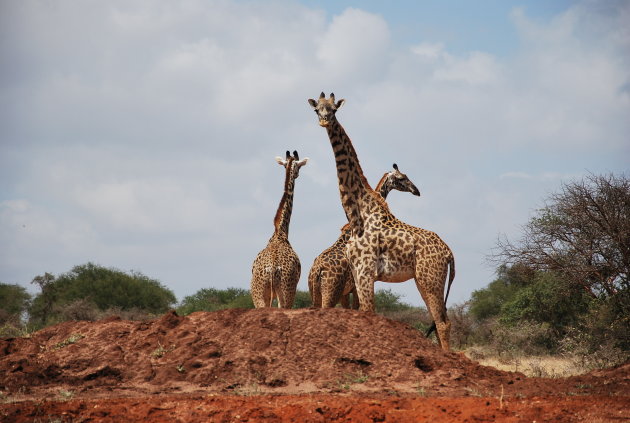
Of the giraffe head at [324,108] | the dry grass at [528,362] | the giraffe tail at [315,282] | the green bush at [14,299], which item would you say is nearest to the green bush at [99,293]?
the green bush at [14,299]

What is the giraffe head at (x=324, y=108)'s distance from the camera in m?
13.7

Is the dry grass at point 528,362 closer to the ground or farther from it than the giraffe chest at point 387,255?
closer to the ground

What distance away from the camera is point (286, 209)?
1655 centimetres

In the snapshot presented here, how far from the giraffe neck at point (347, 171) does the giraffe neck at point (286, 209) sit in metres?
2.57

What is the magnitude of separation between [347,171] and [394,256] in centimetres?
200

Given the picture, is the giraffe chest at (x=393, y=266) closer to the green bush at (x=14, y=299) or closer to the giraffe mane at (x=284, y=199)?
the giraffe mane at (x=284, y=199)

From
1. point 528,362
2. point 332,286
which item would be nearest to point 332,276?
point 332,286

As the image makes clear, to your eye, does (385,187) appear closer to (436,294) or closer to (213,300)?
(436,294)

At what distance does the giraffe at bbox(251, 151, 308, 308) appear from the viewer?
15672 mm

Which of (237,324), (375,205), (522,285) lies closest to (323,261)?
(375,205)

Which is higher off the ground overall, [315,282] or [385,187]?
[385,187]

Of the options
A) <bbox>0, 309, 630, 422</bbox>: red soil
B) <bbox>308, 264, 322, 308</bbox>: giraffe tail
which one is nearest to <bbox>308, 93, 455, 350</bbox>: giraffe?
<bbox>0, 309, 630, 422</bbox>: red soil

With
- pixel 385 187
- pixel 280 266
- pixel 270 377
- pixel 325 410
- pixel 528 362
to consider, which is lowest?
pixel 325 410

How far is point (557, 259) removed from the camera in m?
20.6
